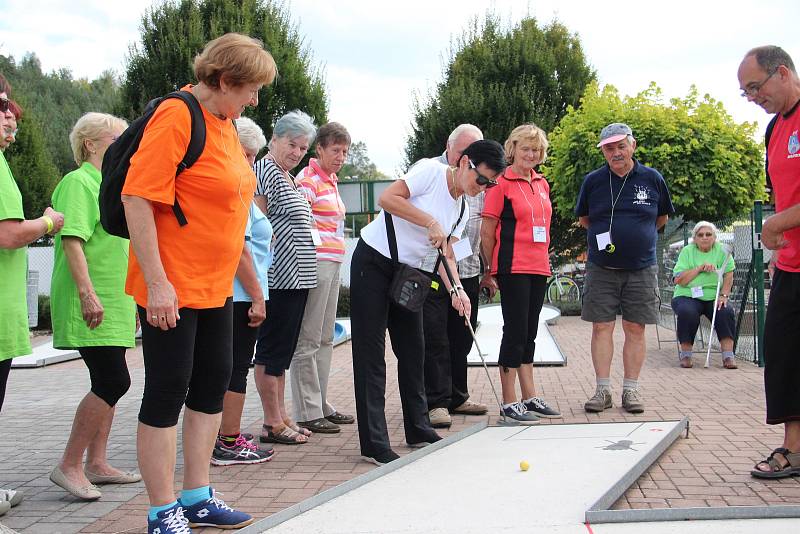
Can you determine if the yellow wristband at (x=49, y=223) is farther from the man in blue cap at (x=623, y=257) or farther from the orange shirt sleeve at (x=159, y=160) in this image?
the man in blue cap at (x=623, y=257)

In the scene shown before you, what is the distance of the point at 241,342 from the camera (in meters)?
4.54

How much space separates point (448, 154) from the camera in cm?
601

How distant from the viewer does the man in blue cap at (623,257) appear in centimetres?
614

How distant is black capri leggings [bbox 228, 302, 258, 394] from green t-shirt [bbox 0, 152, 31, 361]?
114 cm

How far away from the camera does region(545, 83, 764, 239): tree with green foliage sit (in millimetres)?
16438

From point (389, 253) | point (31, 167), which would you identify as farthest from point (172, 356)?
point (31, 167)

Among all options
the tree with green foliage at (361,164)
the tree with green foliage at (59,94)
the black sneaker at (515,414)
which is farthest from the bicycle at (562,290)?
the tree with green foliage at (361,164)

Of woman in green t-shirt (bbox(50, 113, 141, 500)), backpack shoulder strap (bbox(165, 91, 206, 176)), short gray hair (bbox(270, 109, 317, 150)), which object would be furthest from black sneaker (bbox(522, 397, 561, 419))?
backpack shoulder strap (bbox(165, 91, 206, 176))

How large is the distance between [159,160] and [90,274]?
1.37m

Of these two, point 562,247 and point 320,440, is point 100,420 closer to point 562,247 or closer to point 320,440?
point 320,440

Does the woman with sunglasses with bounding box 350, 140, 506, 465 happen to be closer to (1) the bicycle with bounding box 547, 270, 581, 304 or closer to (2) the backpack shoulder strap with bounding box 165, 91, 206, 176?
(2) the backpack shoulder strap with bounding box 165, 91, 206, 176

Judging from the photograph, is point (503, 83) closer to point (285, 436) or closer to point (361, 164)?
point (285, 436)

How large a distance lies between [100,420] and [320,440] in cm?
166

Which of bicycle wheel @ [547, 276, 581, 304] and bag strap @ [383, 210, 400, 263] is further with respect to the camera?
bicycle wheel @ [547, 276, 581, 304]
